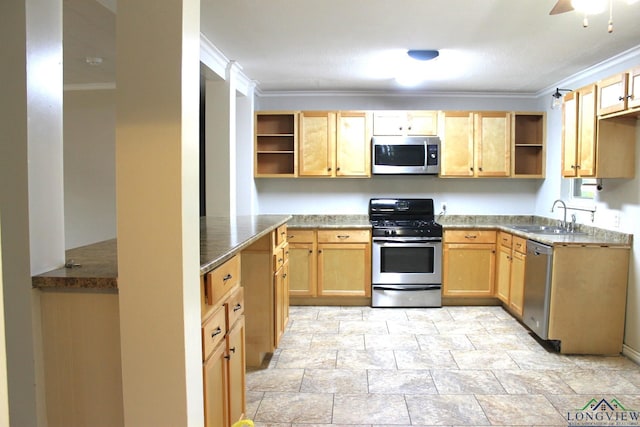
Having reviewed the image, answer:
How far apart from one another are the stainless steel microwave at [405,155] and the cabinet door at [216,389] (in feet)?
10.6

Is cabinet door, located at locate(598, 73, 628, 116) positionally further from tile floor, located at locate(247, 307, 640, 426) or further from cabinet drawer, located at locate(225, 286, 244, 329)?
cabinet drawer, located at locate(225, 286, 244, 329)

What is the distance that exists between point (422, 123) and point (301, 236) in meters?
1.82

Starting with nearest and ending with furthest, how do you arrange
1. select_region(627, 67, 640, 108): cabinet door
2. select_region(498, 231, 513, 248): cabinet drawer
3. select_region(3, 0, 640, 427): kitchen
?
select_region(627, 67, 640, 108): cabinet door, select_region(498, 231, 513, 248): cabinet drawer, select_region(3, 0, 640, 427): kitchen

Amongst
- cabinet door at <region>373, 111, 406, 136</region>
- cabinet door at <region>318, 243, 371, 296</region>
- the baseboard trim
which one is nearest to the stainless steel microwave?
cabinet door at <region>373, 111, 406, 136</region>

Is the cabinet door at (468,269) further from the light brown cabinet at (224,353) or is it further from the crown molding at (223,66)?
the light brown cabinet at (224,353)

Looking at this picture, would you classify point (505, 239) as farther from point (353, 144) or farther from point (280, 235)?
point (280, 235)

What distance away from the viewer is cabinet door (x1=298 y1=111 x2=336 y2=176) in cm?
476

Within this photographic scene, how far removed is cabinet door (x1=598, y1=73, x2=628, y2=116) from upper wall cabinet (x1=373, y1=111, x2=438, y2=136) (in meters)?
1.75

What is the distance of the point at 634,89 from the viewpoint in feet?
9.20

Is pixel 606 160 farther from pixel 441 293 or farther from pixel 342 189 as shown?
pixel 342 189

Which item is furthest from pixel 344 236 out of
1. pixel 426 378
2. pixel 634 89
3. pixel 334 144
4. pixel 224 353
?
pixel 224 353

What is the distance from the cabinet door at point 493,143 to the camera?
4707 millimetres

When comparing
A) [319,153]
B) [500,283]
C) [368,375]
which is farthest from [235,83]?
[500,283]

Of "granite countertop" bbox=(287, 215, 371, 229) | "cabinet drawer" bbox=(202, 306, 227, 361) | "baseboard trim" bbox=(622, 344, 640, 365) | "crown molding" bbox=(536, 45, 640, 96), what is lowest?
"baseboard trim" bbox=(622, 344, 640, 365)
